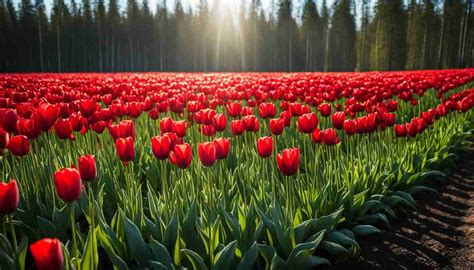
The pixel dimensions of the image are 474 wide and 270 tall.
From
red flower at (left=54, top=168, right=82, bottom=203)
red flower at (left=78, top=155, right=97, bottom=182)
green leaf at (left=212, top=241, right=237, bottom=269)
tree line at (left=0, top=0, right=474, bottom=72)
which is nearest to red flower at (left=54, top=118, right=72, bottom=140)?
red flower at (left=78, top=155, right=97, bottom=182)

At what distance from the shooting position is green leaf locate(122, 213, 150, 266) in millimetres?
2268

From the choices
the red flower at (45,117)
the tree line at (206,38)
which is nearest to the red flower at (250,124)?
the red flower at (45,117)

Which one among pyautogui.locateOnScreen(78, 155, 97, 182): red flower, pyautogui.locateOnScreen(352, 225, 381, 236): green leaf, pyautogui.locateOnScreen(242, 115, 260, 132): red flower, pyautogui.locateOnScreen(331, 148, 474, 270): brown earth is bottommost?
pyautogui.locateOnScreen(331, 148, 474, 270): brown earth

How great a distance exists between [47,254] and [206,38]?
65853mm

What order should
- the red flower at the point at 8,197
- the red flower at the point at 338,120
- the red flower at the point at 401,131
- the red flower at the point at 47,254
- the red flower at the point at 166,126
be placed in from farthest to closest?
1. the red flower at the point at 401,131
2. the red flower at the point at 338,120
3. the red flower at the point at 166,126
4. the red flower at the point at 8,197
5. the red flower at the point at 47,254

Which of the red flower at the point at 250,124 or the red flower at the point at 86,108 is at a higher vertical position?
the red flower at the point at 86,108

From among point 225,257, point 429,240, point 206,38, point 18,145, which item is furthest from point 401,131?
point 206,38

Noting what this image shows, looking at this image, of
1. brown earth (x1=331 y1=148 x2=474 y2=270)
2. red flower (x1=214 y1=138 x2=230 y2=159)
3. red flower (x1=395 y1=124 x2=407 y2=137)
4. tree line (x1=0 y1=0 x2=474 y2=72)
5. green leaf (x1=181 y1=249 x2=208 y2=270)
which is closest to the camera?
green leaf (x1=181 y1=249 x2=208 y2=270)

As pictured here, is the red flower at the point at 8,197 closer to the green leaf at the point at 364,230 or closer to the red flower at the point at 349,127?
the green leaf at the point at 364,230

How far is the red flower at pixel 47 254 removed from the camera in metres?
1.23

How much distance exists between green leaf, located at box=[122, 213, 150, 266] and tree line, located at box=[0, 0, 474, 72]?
51.7 meters

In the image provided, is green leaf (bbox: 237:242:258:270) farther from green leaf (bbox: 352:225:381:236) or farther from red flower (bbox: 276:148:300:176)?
green leaf (bbox: 352:225:381:236)

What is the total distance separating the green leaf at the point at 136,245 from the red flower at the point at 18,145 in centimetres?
93

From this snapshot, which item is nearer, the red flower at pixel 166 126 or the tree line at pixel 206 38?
the red flower at pixel 166 126
